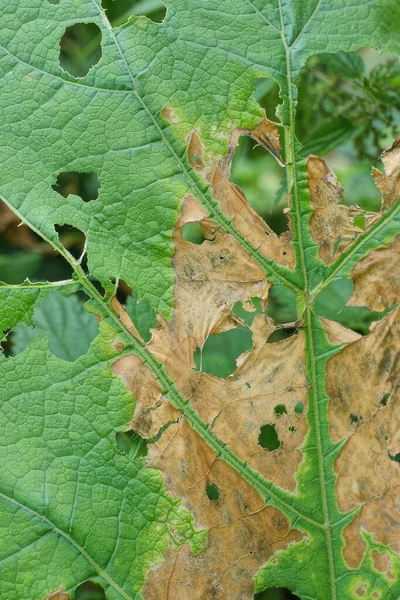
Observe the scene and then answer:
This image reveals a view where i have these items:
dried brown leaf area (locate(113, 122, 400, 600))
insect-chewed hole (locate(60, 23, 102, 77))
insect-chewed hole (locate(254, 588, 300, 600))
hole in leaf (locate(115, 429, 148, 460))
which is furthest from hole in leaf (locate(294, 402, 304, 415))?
insect-chewed hole (locate(60, 23, 102, 77))

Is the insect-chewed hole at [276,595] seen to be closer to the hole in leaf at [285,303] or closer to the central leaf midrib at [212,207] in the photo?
the hole in leaf at [285,303]

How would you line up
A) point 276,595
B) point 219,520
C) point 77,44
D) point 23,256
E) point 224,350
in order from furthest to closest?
point 77,44 < point 23,256 < point 276,595 < point 224,350 < point 219,520

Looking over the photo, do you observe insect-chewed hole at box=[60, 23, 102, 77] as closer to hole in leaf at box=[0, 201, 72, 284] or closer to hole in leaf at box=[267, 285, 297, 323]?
hole in leaf at box=[0, 201, 72, 284]

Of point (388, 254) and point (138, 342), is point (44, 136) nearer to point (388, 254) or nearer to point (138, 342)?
point (138, 342)

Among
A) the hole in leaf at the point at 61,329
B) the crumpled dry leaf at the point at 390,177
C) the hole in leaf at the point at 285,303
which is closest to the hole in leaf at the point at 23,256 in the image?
the hole in leaf at the point at 61,329

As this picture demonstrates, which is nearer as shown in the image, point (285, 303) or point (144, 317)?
point (144, 317)

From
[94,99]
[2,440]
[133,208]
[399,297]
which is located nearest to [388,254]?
[399,297]

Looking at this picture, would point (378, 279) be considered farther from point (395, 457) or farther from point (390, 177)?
point (395, 457)

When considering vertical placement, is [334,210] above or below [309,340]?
above

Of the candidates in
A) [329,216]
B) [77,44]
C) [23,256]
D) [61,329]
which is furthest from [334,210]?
[77,44]
